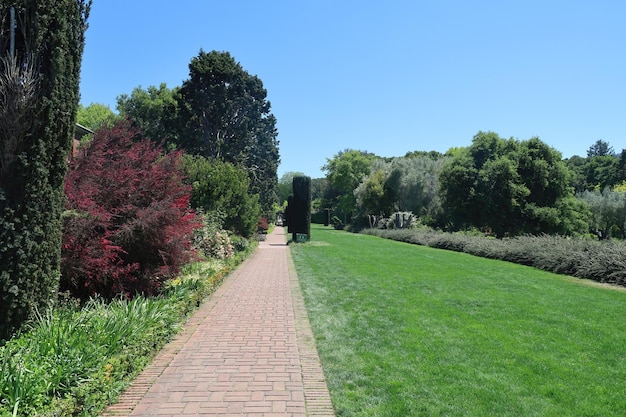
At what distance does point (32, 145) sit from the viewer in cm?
448

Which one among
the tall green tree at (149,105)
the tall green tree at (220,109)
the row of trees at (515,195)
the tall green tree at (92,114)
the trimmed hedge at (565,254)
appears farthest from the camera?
the tall green tree at (92,114)

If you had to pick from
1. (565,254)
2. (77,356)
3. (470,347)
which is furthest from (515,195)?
(77,356)

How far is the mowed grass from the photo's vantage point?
3.79m

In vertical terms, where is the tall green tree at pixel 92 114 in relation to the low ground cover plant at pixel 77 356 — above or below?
above

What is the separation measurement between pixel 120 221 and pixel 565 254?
528 inches

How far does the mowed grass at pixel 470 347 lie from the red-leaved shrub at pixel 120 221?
2961 millimetres

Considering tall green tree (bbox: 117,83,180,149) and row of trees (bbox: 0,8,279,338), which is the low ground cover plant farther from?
tall green tree (bbox: 117,83,180,149)

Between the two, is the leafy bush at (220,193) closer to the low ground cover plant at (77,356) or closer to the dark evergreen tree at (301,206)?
the dark evergreen tree at (301,206)

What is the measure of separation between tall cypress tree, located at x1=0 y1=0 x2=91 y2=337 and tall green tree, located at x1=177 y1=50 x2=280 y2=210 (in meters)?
27.1

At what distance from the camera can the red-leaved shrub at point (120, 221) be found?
19.9 ft

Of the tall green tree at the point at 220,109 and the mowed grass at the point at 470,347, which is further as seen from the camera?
the tall green tree at the point at 220,109

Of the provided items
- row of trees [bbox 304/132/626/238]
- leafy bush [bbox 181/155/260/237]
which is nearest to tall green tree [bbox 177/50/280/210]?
leafy bush [bbox 181/155/260/237]

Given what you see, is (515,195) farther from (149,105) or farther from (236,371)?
(149,105)

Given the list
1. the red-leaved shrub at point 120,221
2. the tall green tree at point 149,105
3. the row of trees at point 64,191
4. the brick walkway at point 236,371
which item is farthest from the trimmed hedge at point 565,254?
the tall green tree at point 149,105
